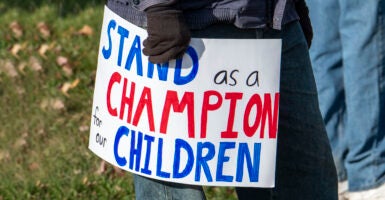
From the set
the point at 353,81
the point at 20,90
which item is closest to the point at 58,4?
the point at 20,90

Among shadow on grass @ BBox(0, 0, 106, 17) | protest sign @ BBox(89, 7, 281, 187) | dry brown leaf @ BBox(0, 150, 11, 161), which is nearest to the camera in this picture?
protest sign @ BBox(89, 7, 281, 187)

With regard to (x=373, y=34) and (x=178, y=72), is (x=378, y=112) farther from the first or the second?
(x=178, y=72)

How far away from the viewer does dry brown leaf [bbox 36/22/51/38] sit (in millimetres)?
7465

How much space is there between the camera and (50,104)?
631 cm

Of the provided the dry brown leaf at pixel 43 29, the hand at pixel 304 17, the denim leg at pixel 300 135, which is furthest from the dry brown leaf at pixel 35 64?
the denim leg at pixel 300 135

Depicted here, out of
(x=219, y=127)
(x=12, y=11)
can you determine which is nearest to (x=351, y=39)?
(x=219, y=127)

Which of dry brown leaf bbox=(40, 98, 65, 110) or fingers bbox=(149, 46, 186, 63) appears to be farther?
dry brown leaf bbox=(40, 98, 65, 110)

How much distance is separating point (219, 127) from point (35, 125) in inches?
125

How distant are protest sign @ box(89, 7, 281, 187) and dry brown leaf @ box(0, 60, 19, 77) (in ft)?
12.5

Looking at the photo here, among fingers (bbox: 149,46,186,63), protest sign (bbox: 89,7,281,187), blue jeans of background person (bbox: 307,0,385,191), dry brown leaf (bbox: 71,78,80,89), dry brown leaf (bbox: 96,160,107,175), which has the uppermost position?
fingers (bbox: 149,46,186,63)

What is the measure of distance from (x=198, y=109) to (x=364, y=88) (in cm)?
180

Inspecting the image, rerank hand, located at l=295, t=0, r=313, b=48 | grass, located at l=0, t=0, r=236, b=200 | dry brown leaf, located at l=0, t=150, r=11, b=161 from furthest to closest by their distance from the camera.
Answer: dry brown leaf, located at l=0, t=150, r=11, b=161 → grass, located at l=0, t=0, r=236, b=200 → hand, located at l=295, t=0, r=313, b=48

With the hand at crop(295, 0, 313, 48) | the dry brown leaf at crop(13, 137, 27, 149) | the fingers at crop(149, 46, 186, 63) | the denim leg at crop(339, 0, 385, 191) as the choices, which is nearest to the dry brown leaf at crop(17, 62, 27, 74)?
the dry brown leaf at crop(13, 137, 27, 149)

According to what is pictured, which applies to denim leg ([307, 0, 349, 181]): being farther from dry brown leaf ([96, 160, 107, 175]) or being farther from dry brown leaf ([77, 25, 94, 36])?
dry brown leaf ([77, 25, 94, 36])
